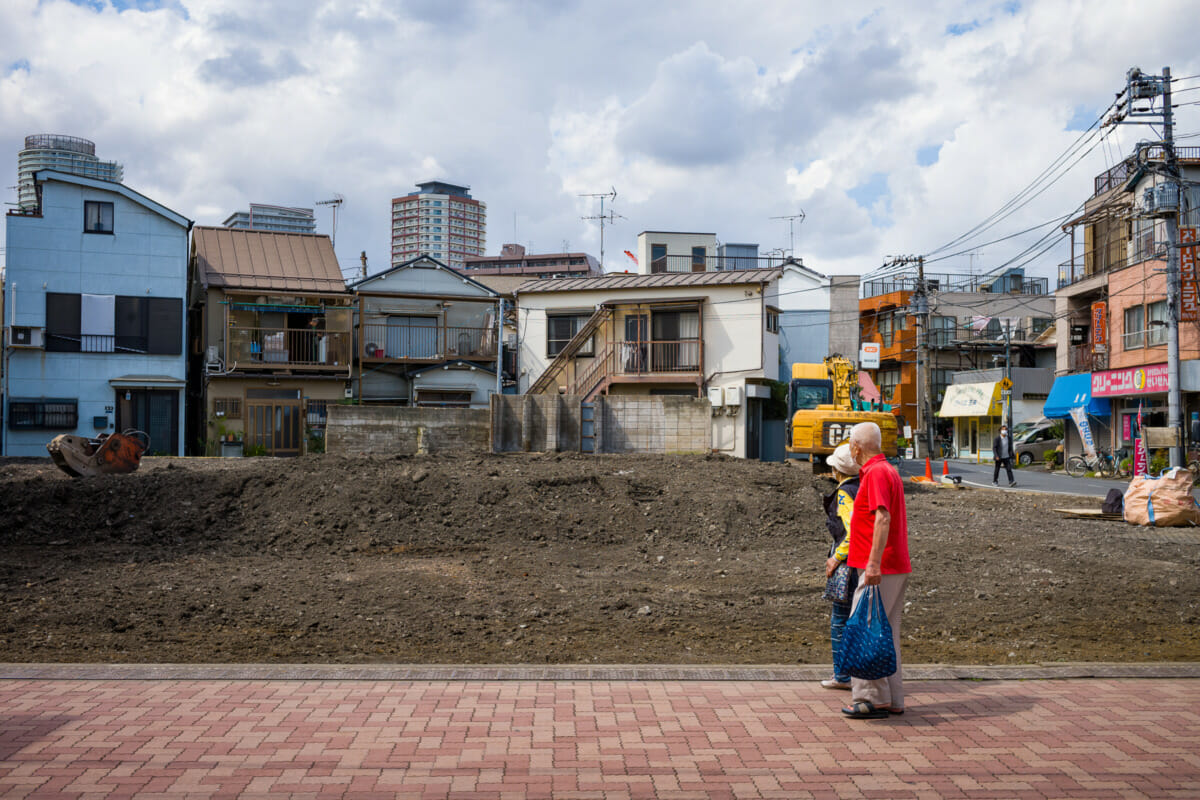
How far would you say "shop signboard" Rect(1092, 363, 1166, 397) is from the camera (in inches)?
1165

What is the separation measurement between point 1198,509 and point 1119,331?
64.2 ft

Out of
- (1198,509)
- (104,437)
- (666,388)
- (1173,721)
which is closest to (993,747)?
(1173,721)

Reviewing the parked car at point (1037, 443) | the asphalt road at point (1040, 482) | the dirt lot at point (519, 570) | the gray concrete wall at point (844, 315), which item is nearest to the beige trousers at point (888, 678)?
the dirt lot at point (519, 570)

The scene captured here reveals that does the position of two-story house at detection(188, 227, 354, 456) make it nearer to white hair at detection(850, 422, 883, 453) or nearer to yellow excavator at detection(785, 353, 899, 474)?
yellow excavator at detection(785, 353, 899, 474)

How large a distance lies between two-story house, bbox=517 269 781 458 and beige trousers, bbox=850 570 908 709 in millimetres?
22701

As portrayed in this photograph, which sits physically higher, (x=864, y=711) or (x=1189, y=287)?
(x=1189, y=287)

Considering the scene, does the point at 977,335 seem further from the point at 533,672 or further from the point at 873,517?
the point at 533,672

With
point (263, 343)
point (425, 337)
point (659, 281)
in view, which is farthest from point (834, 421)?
point (263, 343)

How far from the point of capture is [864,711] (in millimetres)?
5500

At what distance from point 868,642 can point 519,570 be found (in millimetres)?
6564

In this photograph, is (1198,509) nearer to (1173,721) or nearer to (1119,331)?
(1173,721)

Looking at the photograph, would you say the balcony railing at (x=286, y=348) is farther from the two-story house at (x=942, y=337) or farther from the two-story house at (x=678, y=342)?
the two-story house at (x=942, y=337)

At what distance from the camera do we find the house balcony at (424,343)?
3156cm

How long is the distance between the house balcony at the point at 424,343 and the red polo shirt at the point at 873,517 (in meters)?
26.9
